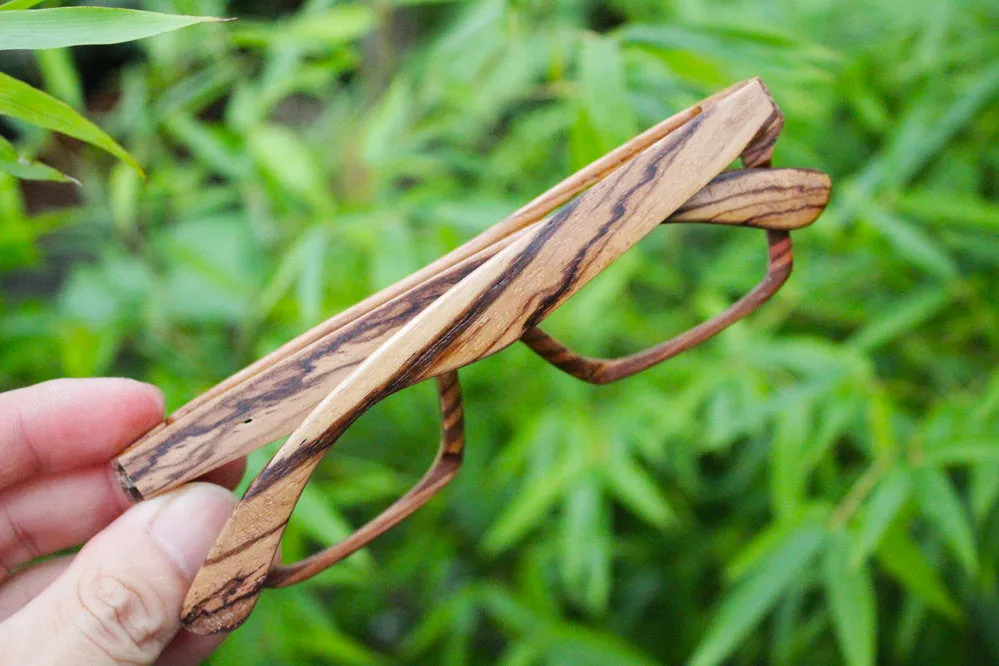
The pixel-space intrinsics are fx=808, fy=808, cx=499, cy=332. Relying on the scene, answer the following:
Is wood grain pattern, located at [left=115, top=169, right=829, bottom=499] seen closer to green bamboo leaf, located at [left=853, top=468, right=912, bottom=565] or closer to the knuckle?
the knuckle

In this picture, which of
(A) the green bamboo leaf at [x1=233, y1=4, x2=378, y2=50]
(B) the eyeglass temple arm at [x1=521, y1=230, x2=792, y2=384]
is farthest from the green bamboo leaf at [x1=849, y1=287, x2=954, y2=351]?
(A) the green bamboo leaf at [x1=233, y1=4, x2=378, y2=50]

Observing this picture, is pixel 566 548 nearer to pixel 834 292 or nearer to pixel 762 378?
pixel 762 378

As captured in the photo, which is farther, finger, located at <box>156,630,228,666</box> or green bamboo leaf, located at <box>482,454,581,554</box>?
green bamboo leaf, located at <box>482,454,581,554</box>

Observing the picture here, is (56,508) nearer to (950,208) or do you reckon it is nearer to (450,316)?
(450,316)

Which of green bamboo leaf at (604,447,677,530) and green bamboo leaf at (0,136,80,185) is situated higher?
green bamboo leaf at (0,136,80,185)

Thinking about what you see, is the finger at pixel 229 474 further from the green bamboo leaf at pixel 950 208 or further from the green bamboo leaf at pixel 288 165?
the green bamboo leaf at pixel 950 208

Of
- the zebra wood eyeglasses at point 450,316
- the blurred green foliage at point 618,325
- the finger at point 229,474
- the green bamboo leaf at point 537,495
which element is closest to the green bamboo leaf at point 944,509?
the blurred green foliage at point 618,325
